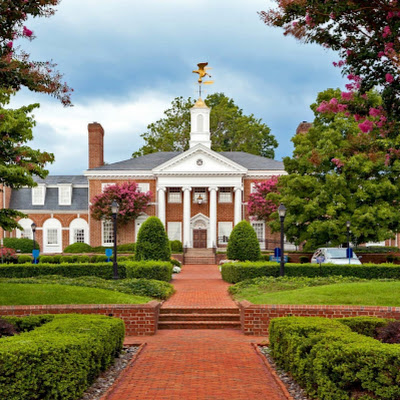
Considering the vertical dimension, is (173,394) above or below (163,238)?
below

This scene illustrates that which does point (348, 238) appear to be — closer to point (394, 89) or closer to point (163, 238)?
point (163, 238)

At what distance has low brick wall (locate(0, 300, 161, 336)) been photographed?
515 inches

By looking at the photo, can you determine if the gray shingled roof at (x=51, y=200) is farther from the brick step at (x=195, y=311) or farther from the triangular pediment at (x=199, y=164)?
the brick step at (x=195, y=311)

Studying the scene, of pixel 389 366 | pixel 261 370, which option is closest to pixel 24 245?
pixel 261 370

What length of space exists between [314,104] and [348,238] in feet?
27.2

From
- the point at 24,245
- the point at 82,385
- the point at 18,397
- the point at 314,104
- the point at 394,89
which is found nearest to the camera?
the point at 18,397

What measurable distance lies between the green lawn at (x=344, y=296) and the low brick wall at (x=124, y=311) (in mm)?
3177

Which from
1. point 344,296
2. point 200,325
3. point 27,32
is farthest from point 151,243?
point 27,32

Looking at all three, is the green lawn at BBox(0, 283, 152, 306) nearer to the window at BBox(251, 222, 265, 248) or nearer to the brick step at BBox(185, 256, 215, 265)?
the brick step at BBox(185, 256, 215, 265)

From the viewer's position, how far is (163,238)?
86.4ft

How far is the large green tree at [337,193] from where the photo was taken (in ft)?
105

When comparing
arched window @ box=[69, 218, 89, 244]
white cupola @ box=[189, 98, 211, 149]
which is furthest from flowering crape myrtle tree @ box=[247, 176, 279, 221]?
arched window @ box=[69, 218, 89, 244]

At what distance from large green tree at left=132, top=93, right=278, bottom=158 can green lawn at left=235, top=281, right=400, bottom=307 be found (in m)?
49.6

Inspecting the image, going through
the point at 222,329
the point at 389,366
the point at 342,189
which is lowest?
the point at 222,329
